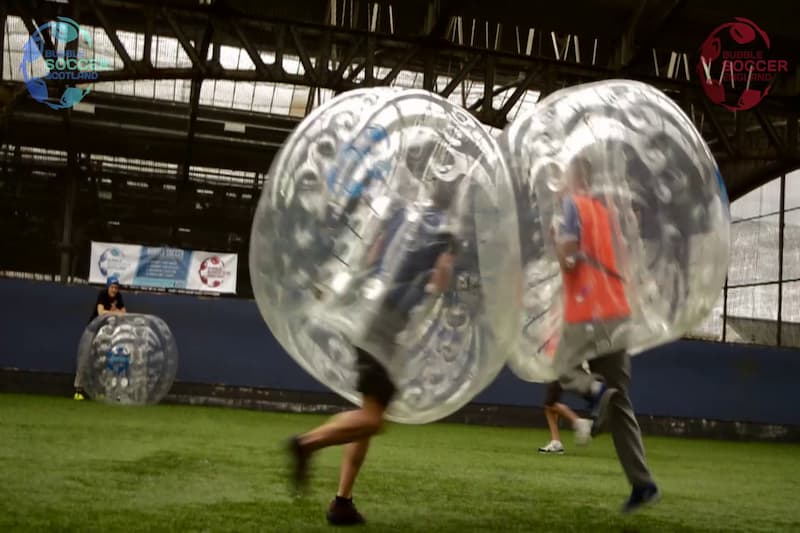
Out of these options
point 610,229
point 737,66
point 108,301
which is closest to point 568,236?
point 610,229

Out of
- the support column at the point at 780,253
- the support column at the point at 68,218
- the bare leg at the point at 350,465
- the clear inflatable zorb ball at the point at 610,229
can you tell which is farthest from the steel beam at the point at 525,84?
the bare leg at the point at 350,465

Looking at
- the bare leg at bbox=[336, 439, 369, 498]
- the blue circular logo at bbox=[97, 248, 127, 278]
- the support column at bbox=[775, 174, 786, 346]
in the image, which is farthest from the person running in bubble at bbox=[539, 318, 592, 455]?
the support column at bbox=[775, 174, 786, 346]

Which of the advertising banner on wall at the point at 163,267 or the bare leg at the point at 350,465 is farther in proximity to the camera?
the advertising banner on wall at the point at 163,267

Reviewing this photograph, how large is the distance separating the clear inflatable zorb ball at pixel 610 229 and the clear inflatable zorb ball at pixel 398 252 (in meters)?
0.25

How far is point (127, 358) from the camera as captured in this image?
8367mm

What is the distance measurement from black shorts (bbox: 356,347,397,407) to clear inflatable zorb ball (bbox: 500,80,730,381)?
22.9 inches

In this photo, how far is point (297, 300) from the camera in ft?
9.73

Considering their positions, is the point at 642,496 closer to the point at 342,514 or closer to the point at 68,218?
the point at 342,514

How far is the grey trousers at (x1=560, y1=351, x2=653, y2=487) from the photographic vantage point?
3.43 m

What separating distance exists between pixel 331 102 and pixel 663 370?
958 centimetres

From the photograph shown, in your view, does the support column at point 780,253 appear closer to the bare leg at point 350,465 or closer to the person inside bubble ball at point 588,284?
the person inside bubble ball at point 588,284

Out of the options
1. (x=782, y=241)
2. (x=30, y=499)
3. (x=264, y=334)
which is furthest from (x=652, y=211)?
(x=782, y=241)

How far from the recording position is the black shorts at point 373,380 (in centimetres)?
289

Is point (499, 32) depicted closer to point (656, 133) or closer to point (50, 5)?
point (50, 5)
